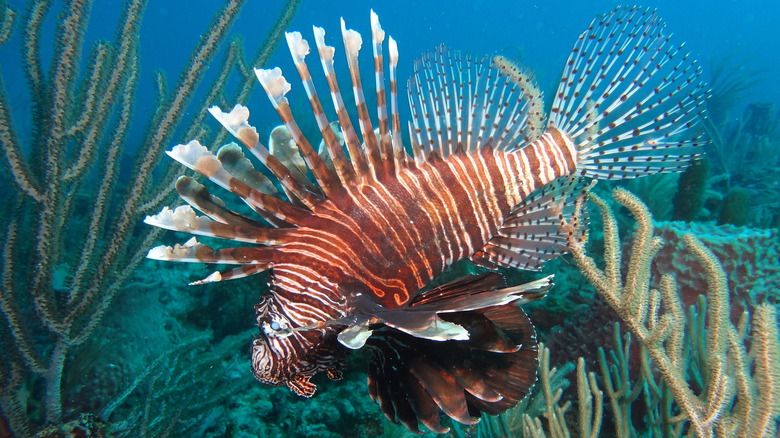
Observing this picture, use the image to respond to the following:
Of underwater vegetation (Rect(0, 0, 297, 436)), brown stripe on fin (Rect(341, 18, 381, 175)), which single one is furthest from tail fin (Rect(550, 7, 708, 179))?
underwater vegetation (Rect(0, 0, 297, 436))

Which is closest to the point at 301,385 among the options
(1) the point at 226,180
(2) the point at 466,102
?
(1) the point at 226,180

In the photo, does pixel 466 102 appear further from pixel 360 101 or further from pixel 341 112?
pixel 341 112

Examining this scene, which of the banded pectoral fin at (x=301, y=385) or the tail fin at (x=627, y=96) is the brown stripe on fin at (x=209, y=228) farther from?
the tail fin at (x=627, y=96)

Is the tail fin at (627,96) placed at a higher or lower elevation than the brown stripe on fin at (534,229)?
higher

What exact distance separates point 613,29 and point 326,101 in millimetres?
12413

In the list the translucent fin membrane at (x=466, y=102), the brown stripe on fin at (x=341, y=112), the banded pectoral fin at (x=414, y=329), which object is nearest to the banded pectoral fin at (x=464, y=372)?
the banded pectoral fin at (x=414, y=329)

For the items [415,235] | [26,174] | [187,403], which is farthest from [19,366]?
[415,235]

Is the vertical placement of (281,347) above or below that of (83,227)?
below

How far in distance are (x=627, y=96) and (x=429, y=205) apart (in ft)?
5.75

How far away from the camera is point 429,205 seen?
2514mm

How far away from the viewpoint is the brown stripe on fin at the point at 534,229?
119 inches

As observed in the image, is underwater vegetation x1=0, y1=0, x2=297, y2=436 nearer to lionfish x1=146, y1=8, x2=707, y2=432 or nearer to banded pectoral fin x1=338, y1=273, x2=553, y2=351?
lionfish x1=146, y1=8, x2=707, y2=432

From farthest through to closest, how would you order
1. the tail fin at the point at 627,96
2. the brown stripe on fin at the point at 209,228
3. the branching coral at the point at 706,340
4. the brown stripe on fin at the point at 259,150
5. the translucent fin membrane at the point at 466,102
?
the translucent fin membrane at the point at 466,102 < the tail fin at the point at 627,96 < the brown stripe on fin at the point at 259,150 < the brown stripe on fin at the point at 209,228 < the branching coral at the point at 706,340

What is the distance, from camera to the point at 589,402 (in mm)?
2369
